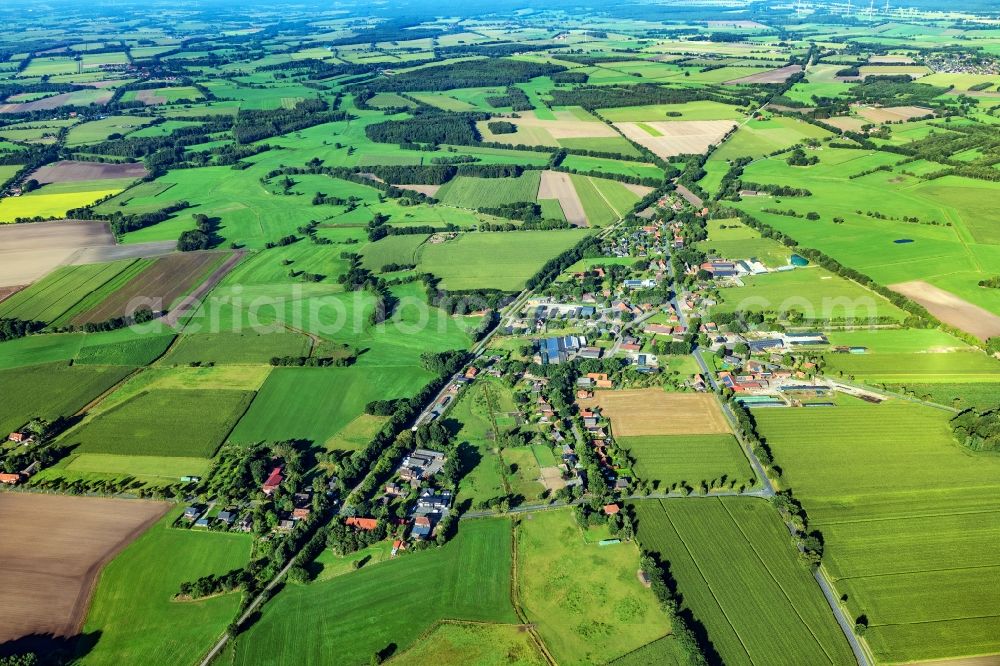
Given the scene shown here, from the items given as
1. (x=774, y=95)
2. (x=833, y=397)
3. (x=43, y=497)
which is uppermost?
(x=774, y=95)

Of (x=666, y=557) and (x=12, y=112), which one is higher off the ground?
(x=12, y=112)

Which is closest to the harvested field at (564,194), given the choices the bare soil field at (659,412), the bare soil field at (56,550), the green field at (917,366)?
the bare soil field at (659,412)

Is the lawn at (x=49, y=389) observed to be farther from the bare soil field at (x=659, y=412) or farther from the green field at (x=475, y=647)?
the bare soil field at (x=659, y=412)

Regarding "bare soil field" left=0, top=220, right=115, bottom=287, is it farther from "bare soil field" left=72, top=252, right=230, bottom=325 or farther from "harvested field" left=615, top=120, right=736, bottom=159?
"harvested field" left=615, top=120, right=736, bottom=159

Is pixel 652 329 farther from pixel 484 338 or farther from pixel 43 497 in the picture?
pixel 43 497

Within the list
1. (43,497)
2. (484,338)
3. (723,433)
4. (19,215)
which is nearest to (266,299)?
(484,338)

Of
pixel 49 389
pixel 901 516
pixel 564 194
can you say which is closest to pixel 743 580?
pixel 901 516

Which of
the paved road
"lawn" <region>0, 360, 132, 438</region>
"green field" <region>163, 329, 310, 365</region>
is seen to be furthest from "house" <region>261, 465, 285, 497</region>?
the paved road

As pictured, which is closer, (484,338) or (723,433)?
(723,433)
